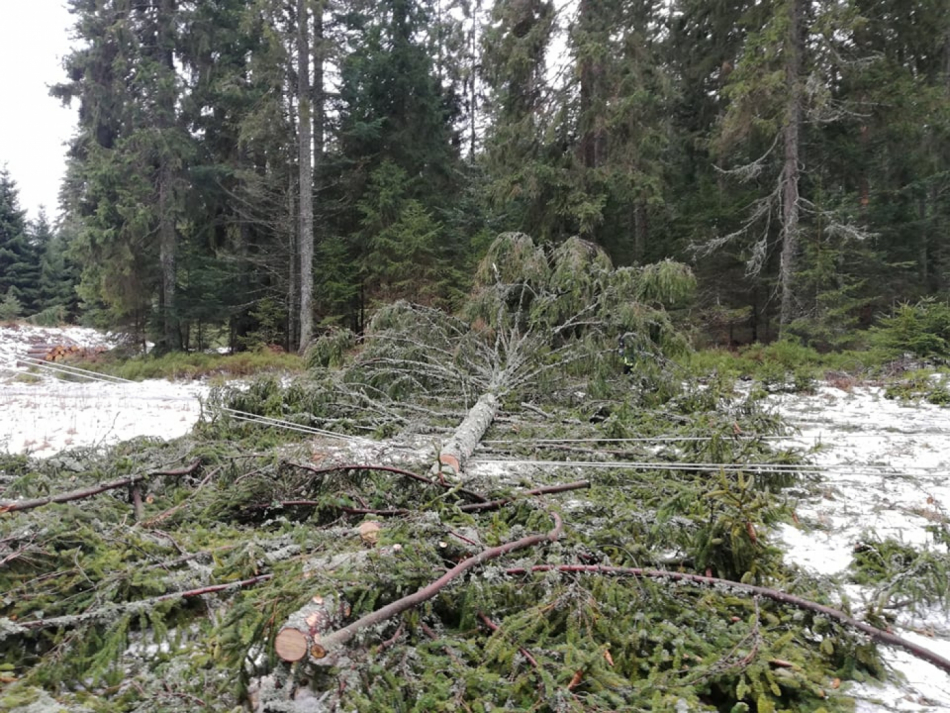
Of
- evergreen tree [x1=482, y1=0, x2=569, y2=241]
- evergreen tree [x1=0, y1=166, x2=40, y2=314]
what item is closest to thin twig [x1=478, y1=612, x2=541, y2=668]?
evergreen tree [x1=482, y1=0, x2=569, y2=241]

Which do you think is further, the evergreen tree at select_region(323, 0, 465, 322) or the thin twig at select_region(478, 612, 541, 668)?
the evergreen tree at select_region(323, 0, 465, 322)

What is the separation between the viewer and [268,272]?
1446 cm

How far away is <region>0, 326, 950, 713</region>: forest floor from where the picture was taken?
188 cm

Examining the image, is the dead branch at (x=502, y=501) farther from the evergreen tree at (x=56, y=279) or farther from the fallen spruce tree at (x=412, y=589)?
the evergreen tree at (x=56, y=279)

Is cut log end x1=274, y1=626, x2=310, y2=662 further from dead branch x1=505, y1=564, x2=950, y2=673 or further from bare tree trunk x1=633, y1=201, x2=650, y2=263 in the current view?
bare tree trunk x1=633, y1=201, x2=650, y2=263

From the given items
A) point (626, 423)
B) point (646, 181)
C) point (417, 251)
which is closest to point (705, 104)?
point (646, 181)

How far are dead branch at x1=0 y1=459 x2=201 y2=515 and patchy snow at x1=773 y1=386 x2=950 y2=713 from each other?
3.12m

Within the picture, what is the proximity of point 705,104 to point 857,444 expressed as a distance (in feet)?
39.3

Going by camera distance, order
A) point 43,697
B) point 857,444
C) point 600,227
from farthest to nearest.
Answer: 1. point 600,227
2. point 857,444
3. point 43,697

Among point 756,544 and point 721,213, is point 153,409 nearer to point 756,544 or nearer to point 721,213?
point 756,544

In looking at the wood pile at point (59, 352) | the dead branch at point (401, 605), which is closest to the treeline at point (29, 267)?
the wood pile at point (59, 352)

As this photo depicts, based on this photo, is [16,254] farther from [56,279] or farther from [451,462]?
[451,462]

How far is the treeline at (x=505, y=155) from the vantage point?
9.84m

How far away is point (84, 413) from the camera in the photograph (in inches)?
234
